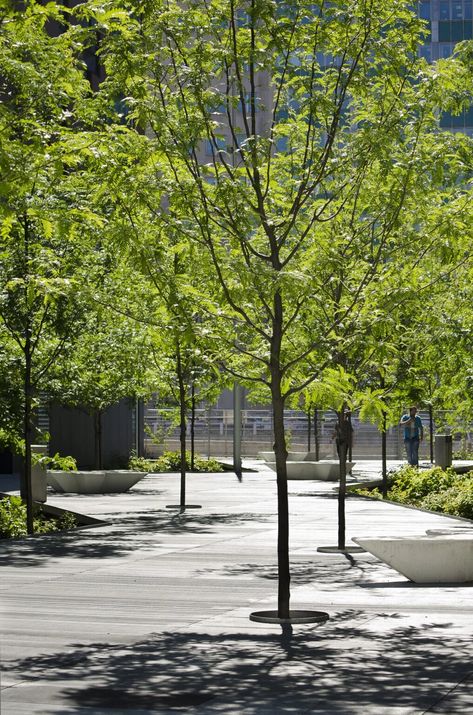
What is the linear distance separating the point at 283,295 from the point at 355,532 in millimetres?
8908

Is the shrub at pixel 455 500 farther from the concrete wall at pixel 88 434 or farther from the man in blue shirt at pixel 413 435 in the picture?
the concrete wall at pixel 88 434

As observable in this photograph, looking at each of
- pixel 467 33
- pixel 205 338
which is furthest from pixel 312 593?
pixel 467 33

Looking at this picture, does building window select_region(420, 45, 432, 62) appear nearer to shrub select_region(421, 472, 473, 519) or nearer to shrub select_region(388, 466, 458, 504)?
shrub select_region(388, 466, 458, 504)

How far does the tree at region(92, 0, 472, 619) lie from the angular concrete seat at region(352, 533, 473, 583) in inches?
86.0

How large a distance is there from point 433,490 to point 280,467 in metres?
16.4

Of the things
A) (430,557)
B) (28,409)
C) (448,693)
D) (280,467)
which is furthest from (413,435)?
(448,693)

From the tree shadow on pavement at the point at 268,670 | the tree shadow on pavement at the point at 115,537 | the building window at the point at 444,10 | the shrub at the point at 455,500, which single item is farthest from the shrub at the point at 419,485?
the building window at the point at 444,10

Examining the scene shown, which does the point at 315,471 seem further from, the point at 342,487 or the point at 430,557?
the point at 430,557

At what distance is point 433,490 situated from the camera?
27.1m

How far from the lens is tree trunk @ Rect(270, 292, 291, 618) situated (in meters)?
11.0

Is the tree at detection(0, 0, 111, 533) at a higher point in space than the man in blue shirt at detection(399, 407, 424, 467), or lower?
higher

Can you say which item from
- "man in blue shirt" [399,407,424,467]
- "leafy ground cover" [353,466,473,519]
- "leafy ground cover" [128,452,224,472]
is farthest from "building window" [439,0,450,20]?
"leafy ground cover" [353,466,473,519]

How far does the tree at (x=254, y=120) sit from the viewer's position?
1109 cm

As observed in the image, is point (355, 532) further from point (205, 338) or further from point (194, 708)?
point (194, 708)
